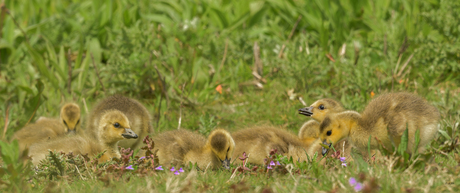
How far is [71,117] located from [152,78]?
141 centimetres

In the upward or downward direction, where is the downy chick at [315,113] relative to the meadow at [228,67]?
downward

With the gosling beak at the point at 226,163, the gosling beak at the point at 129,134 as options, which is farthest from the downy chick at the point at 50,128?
the gosling beak at the point at 226,163

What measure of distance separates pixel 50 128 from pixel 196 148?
2.01 metres

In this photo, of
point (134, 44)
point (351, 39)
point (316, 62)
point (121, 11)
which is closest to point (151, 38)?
point (134, 44)

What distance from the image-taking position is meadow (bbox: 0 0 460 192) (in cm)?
421

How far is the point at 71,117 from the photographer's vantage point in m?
5.81

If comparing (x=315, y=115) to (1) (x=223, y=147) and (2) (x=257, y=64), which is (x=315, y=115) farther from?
(2) (x=257, y=64)

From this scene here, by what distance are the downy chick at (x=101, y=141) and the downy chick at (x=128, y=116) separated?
34 centimetres

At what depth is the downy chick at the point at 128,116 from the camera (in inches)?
215

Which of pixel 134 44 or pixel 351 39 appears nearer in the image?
pixel 134 44

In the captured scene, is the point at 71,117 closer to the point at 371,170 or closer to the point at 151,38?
the point at 151,38

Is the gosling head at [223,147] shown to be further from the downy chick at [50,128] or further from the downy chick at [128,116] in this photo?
the downy chick at [50,128]

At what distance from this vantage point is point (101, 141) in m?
5.06

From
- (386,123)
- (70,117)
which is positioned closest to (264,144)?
(386,123)
